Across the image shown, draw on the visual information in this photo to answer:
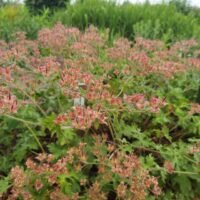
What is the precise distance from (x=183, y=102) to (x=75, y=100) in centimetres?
61

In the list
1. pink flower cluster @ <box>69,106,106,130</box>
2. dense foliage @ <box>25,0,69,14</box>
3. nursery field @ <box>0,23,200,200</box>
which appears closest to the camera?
pink flower cluster @ <box>69,106,106,130</box>

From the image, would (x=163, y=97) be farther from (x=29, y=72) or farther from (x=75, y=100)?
(x=29, y=72)

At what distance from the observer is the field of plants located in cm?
159

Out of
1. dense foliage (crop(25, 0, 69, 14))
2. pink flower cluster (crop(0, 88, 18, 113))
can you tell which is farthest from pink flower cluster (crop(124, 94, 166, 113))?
dense foliage (crop(25, 0, 69, 14))

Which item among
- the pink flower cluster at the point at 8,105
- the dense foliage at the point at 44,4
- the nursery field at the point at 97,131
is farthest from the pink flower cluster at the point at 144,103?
the dense foliage at the point at 44,4

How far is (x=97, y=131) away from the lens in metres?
1.99

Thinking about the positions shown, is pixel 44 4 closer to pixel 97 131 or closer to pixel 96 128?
pixel 97 131

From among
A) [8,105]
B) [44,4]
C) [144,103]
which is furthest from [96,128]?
[44,4]

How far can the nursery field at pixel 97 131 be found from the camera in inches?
62.6

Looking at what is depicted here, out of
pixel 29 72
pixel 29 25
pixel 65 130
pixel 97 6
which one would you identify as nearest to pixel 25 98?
pixel 29 72

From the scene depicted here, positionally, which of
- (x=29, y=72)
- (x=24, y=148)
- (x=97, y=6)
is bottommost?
(x=97, y=6)

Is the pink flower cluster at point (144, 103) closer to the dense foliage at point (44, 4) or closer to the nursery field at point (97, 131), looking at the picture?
the nursery field at point (97, 131)

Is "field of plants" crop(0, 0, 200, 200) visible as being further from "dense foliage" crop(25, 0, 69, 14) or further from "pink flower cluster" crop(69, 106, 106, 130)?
"dense foliage" crop(25, 0, 69, 14)

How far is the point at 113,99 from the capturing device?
1.74 m
